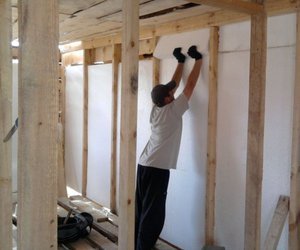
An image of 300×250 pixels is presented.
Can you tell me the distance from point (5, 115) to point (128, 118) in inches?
21.1

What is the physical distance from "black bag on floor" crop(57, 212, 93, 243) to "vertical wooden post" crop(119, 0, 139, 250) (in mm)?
1783

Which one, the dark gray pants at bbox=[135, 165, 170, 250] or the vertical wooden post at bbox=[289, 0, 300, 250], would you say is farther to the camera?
the dark gray pants at bbox=[135, 165, 170, 250]

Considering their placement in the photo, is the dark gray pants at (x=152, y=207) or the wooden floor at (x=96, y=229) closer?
the dark gray pants at (x=152, y=207)

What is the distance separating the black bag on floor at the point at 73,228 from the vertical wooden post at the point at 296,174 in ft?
6.18

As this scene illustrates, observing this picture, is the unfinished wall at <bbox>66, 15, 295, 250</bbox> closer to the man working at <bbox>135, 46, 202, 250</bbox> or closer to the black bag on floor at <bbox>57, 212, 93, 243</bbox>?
the man working at <bbox>135, 46, 202, 250</bbox>

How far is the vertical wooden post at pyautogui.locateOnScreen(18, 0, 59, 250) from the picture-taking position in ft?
3.03

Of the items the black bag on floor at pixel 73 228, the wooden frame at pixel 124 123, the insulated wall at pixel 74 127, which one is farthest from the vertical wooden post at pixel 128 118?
the insulated wall at pixel 74 127

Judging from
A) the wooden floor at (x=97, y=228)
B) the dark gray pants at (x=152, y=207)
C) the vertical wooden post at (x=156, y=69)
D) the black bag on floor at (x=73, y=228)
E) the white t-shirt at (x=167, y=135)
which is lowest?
the wooden floor at (x=97, y=228)

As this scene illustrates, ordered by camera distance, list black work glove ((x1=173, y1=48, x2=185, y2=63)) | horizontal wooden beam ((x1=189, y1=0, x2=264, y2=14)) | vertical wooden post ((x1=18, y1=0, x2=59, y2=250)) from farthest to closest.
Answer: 1. black work glove ((x1=173, y1=48, x2=185, y2=63))
2. horizontal wooden beam ((x1=189, y1=0, x2=264, y2=14))
3. vertical wooden post ((x1=18, y1=0, x2=59, y2=250))

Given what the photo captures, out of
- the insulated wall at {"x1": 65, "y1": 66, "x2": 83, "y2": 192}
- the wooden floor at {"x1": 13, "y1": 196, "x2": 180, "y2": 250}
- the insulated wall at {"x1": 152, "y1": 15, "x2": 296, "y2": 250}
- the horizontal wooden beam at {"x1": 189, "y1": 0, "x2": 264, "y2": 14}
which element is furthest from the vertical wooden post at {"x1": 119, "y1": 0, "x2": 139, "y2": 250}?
the insulated wall at {"x1": 65, "y1": 66, "x2": 83, "y2": 192}

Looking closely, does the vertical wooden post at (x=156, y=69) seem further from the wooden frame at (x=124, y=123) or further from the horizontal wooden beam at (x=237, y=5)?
the horizontal wooden beam at (x=237, y=5)

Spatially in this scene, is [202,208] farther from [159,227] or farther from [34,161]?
[34,161]

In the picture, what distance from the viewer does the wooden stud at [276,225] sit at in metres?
2.24

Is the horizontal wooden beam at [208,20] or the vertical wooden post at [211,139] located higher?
the horizontal wooden beam at [208,20]
